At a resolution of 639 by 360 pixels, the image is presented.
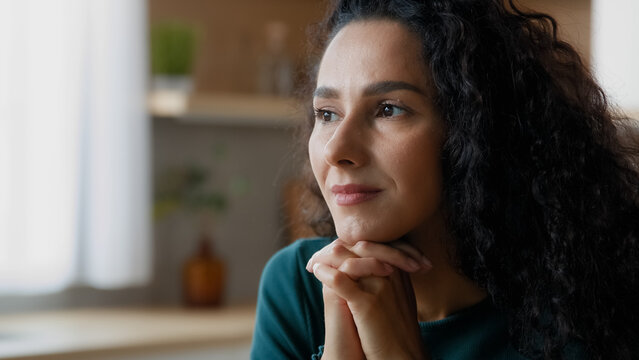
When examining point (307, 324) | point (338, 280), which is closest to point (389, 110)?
point (338, 280)

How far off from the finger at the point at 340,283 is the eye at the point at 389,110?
0.24 meters

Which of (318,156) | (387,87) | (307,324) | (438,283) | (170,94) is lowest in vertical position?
(307,324)

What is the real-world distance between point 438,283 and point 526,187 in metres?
0.24

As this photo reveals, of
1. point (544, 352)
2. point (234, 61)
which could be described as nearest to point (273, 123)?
point (234, 61)

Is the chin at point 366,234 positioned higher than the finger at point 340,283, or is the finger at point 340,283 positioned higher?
the chin at point 366,234

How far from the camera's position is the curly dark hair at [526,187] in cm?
116

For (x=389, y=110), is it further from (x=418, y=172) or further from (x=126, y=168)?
(x=126, y=168)

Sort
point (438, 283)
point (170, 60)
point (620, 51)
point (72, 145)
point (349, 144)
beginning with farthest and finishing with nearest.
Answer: point (170, 60), point (72, 145), point (620, 51), point (438, 283), point (349, 144)

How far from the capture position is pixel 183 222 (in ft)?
8.71

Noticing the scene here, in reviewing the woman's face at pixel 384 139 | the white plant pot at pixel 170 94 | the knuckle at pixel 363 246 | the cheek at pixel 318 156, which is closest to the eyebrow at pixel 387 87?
the woman's face at pixel 384 139

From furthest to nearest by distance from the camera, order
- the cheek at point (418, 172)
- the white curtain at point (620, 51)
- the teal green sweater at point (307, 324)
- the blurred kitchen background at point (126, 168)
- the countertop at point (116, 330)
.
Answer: the blurred kitchen background at point (126, 168)
the countertop at point (116, 330)
the white curtain at point (620, 51)
the teal green sweater at point (307, 324)
the cheek at point (418, 172)

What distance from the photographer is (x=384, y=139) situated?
1.16 m

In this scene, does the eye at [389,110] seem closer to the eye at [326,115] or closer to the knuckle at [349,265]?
the eye at [326,115]

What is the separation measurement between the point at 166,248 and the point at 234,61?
0.65m
